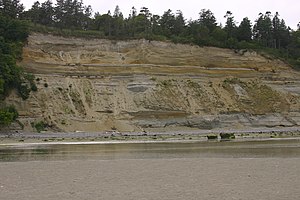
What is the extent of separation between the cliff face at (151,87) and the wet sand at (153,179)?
3215 centimetres

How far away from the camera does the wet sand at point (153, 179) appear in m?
12.2

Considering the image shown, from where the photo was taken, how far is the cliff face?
5450 cm

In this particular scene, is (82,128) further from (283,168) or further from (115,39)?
(283,168)

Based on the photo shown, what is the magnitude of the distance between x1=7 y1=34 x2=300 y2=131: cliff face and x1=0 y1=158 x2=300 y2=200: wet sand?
3215 centimetres

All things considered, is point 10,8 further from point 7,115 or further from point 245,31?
point 245,31

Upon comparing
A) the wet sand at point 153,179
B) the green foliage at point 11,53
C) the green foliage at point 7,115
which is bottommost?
the green foliage at point 7,115

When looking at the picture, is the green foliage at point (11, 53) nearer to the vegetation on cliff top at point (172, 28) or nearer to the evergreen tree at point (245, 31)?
the vegetation on cliff top at point (172, 28)

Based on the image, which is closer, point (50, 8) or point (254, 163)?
point (254, 163)

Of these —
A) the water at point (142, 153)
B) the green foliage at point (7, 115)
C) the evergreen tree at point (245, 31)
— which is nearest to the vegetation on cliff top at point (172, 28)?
the evergreen tree at point (245, 31)

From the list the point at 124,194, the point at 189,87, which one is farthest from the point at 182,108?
the point at 124,194

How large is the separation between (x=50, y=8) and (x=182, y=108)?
35.7 meters

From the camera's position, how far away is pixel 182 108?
59.2m

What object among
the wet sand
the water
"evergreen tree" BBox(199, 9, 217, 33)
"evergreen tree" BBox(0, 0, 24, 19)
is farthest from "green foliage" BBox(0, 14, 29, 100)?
"evergreen tree" BBox(199, 9, 217, 33)

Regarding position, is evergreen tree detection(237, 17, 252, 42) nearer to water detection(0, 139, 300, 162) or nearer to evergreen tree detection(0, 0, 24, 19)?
evergreen tree detection(0, 0, 24, 19)
